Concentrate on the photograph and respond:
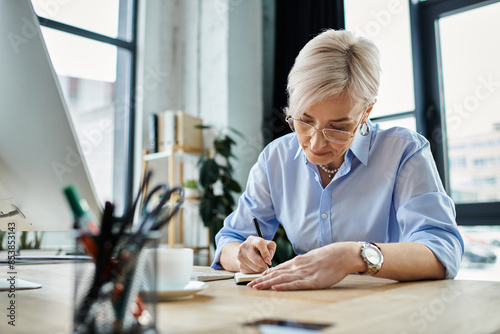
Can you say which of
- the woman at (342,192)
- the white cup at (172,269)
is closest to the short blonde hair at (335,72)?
the woman at (342,192)

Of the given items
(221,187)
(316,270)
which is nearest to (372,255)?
(316,270)

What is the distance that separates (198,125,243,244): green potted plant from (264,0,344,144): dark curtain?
0.53 meters

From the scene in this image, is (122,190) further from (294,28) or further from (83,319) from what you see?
(83,319)

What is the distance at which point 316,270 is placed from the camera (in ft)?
2.71

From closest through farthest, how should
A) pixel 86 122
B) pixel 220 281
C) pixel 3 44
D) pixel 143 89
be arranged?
pixel 3 44 < pixel 220 281 < pixel 86 122 < pixel 143 89

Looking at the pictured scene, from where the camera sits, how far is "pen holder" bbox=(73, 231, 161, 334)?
0.45 m

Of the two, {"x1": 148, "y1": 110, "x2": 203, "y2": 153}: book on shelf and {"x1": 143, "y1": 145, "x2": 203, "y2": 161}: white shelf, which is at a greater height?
{"x1": 148, "y1": 110, "x2": 203, "y2": 153}: book on shelf

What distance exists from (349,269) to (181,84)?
3.36 meters

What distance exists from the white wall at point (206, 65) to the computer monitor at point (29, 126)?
8.57 ft

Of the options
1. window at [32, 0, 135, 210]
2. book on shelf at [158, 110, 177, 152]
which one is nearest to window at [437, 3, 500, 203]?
book on shelf at [158, 110, 177, 152]

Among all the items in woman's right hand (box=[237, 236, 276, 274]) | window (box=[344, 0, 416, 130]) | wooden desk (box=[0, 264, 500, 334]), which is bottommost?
wooden desk (box=[0, 264, 500, 334])

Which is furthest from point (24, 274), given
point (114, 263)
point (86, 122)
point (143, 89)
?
point (143, 89)

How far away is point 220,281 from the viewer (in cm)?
96

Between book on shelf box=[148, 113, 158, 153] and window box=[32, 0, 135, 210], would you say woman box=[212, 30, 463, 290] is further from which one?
window box=[32, 0, 135, 210]
